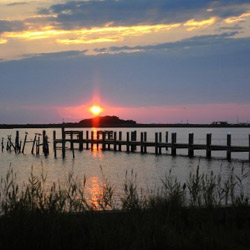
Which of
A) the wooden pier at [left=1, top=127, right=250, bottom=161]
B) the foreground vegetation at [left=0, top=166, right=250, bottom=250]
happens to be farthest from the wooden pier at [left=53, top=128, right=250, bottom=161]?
the foreground vegetation at [left=0, top=166, right=250, bottom=250]

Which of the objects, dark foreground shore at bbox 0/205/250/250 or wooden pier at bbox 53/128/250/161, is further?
wooden pier at bbox 53/128/250/161

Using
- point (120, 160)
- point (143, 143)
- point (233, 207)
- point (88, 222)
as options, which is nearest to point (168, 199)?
point (233, 207)

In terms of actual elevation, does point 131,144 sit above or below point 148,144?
below

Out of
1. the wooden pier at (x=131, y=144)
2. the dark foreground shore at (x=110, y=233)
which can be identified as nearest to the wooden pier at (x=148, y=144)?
the wooden pier at (x=131, y=144)

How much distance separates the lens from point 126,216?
7.10 metres

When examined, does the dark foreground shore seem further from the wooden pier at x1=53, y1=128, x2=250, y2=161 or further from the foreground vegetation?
the wooden pier at x1=53, y1=128, x2=250, y2=161

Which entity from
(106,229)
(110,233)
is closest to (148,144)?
(106,229)

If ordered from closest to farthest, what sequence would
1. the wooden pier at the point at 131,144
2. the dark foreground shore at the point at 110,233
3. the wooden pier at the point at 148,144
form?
1. the dark foreground shore at the point at 110,233
2. the wooden pier at the point at 148,144
3. the wooden pier at the point at 131,144

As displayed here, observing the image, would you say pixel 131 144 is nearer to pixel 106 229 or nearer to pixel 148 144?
pixel 148 144

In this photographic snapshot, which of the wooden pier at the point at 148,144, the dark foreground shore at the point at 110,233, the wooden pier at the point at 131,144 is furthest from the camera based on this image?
the wooden pier at the point at 131,144

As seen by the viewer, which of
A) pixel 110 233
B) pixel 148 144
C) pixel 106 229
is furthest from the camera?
pixel 148 144

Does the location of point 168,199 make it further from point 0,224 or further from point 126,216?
point 0,224

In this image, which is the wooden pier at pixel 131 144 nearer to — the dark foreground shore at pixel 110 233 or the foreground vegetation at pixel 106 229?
the foreground vegetation at pixel 106 229

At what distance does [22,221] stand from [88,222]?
1.02m
